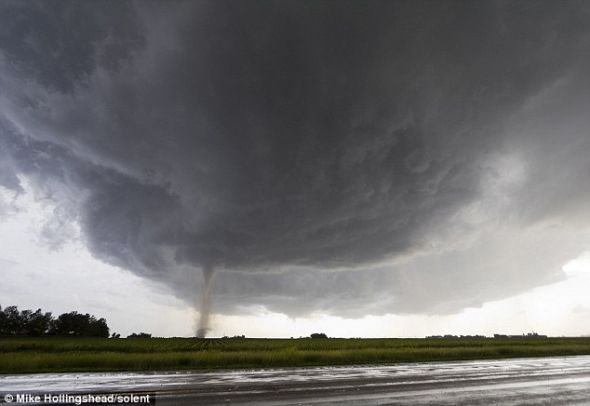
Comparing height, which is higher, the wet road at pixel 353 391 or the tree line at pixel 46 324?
the tree line at pixel 46 324

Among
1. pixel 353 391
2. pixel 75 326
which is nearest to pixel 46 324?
pixel 75 326

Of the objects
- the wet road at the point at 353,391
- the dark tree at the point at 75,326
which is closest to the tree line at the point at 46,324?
the dark tree at the point at 75,326

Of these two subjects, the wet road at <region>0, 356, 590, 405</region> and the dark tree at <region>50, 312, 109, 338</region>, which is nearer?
the wet road at <region>0, 356, 590, 405</region>

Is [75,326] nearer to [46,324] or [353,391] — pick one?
[46,324]

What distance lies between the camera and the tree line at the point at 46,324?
114m

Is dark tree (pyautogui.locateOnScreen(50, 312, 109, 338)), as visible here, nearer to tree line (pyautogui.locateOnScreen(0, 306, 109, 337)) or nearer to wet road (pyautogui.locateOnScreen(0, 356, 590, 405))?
tree line (pyautogui.locateOnScreen(0, 306, 109, 337))

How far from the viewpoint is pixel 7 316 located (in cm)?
11412

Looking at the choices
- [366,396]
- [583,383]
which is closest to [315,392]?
[366,396]

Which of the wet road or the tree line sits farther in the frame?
the tree line

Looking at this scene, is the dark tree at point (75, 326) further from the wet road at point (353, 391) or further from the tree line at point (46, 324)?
the wet road at point (353, 391)

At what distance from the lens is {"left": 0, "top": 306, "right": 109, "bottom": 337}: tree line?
114 metres

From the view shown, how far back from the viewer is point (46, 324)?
11900 cm

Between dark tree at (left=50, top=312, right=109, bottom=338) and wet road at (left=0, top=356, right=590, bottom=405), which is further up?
dark tree at (left=50, top=312, right=109, bottom=338)

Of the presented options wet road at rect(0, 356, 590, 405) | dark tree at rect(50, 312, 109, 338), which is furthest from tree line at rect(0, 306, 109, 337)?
wet road at rect(0, 356, 590, 405)
